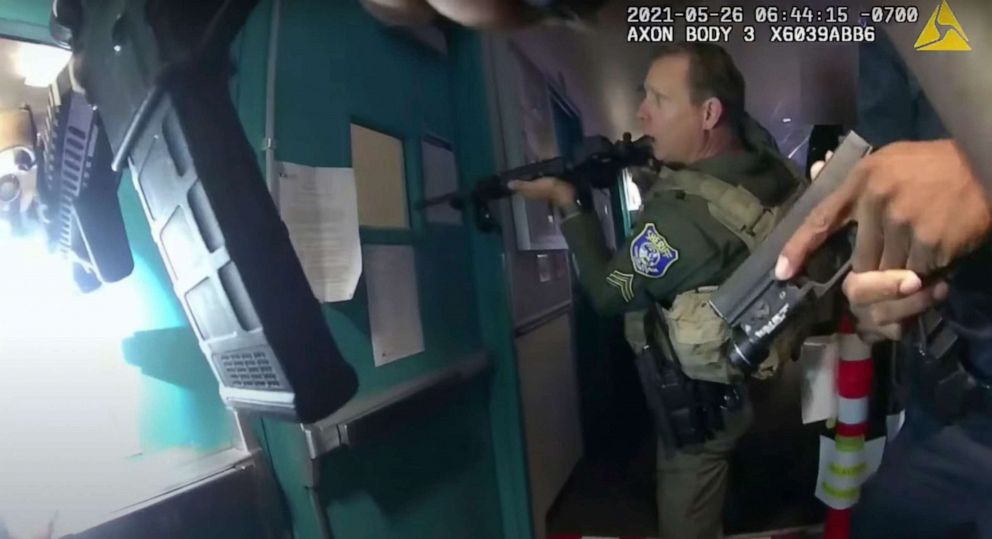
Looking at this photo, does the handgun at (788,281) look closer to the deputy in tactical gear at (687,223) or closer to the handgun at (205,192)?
the deputy in tactical gear at (687,223)

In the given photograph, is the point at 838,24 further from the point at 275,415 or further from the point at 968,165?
the point at 275,415

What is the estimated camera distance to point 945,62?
488mm

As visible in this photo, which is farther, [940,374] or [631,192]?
[940,374]

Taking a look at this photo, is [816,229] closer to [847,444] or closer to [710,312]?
[710,312]

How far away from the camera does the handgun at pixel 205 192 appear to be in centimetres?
38

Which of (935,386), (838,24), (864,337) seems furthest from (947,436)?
(838,24)

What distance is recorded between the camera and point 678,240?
0.48 metres

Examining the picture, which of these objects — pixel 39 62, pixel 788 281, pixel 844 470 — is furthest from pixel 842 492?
pixel 39 62

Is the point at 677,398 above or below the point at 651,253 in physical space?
below

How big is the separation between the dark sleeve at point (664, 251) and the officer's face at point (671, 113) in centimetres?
4

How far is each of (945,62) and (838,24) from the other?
0.27ft

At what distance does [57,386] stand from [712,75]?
507 mm

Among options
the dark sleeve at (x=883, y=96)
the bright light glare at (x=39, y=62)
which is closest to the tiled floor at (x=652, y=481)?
the dark sleeve at (x=883, y=96)

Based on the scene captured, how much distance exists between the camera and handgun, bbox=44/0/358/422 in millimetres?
376
